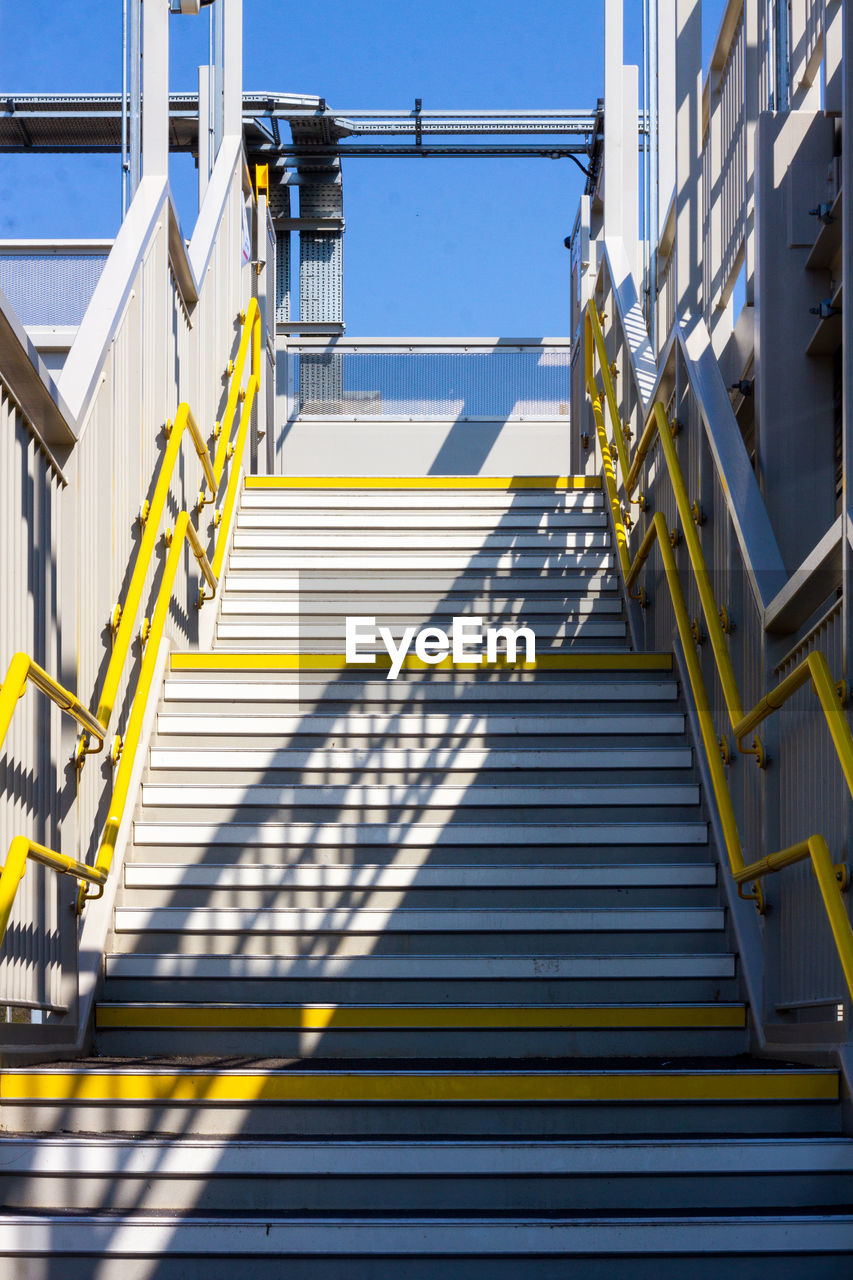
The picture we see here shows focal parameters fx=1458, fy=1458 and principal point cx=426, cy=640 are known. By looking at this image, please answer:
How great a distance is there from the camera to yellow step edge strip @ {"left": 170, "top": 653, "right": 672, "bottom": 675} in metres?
5.33

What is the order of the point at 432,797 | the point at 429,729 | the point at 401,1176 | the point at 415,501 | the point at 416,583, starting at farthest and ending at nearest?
the point at 415,501, the point at 416,583, the point at 429,729, the point at 432,797, the point at 401,1176

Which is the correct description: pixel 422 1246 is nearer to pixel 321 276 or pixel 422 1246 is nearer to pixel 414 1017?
pixel 414 1017

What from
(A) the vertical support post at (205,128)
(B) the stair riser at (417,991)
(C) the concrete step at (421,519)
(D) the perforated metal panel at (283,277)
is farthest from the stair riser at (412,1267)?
(D) the perforated metal panel at (283,277)

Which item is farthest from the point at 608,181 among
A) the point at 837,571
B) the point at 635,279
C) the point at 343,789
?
the point at 837,571

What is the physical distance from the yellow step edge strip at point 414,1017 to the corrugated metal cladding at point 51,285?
3272 millimetres

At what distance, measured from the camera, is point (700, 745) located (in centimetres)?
473

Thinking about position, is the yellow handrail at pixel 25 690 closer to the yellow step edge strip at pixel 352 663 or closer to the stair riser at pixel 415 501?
the yellow step edge strip at pixel 352 663

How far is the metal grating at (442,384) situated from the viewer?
1207 cm

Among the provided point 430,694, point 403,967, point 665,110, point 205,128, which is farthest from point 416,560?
point 205,128

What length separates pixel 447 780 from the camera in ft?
15.5

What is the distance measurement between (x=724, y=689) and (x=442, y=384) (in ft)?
28.4

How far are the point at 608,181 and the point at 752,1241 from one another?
6.80 metres

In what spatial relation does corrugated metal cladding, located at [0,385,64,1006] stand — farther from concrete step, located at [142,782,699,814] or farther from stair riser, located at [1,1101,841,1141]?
concrete step, located at [142,782,699,814]

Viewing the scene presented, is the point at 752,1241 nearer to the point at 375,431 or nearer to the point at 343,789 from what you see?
the point at 343,789
